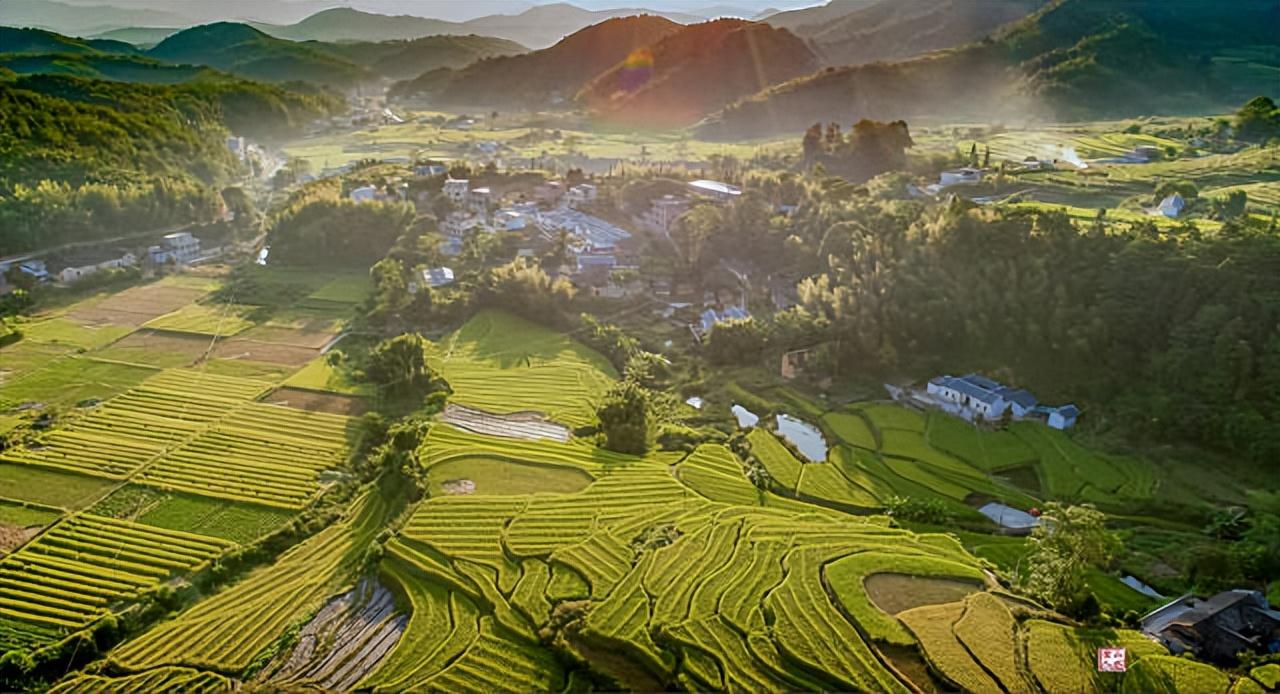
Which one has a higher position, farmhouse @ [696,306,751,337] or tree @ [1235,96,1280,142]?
tree @ [1235,96,1280,142]

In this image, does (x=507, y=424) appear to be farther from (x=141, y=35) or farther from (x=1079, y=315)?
(x=141, y=35)

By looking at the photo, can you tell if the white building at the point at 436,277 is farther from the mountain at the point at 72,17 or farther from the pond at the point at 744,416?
the mountain at the point at 72,17

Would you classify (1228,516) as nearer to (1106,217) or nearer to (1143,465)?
(1143,465)

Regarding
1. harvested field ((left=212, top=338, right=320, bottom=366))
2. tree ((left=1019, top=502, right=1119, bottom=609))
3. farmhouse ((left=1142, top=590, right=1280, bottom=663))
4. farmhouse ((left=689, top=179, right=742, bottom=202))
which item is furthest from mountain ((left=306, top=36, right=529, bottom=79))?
→ farmhouse ((left=1142, top=590, right=1280, bottom=663))

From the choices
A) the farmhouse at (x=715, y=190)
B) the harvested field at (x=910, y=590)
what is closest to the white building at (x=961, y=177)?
the farmhouse at (x=715, y=190)

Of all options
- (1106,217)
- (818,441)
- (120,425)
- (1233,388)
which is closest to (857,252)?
(1106,217)

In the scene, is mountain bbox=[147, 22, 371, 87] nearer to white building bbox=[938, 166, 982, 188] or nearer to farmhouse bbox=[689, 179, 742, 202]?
farmhouse bbox=[689, 179, 742, 202]
